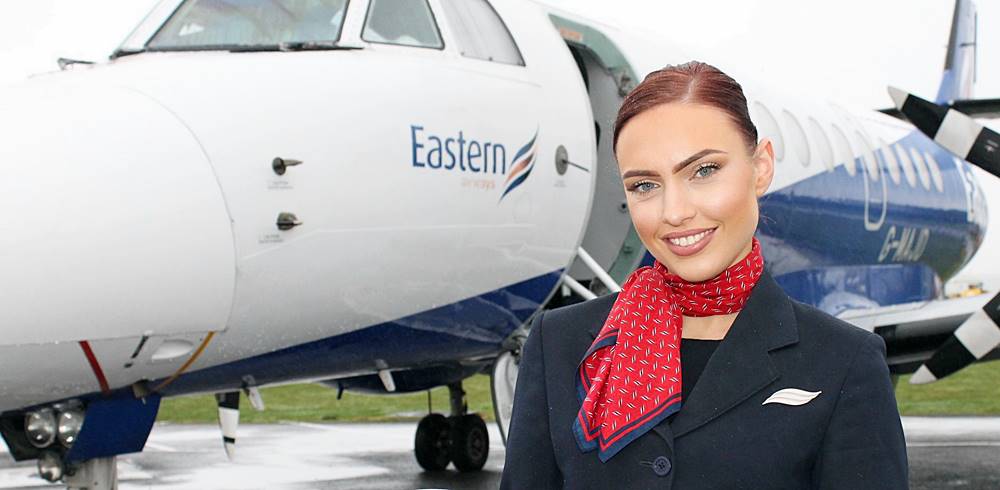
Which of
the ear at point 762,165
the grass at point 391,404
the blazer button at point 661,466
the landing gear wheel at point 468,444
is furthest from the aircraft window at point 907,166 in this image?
the blazer button at point 661,466

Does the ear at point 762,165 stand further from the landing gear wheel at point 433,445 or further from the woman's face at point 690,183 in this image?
the landing gear wheel at point 433,445

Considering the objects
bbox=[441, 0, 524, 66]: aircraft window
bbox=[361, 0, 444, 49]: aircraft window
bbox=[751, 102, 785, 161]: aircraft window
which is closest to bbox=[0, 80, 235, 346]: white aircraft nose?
bbox=[361, 0, 444, 49]: aircraft window

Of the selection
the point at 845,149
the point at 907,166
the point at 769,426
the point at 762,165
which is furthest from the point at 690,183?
the point at 907,166

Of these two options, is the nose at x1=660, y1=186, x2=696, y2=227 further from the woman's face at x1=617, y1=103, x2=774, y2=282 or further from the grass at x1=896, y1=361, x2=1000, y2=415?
the grass at x1=896, y1=361, x2=1000, y2=415

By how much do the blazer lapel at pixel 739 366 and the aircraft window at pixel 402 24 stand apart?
167 inches

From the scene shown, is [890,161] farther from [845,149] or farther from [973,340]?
[973,340]

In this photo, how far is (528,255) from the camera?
20.7ft

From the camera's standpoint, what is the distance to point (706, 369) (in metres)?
1.87

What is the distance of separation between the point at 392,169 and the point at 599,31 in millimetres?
2754

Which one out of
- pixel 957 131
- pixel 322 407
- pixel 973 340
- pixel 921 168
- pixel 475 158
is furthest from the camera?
pixel 322 407

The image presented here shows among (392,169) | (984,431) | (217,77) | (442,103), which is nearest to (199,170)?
(217,77)

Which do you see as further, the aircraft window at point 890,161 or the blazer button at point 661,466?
the aircraft window at point 890,161

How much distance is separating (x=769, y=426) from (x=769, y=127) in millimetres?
7767

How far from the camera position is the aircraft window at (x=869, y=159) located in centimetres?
1138
